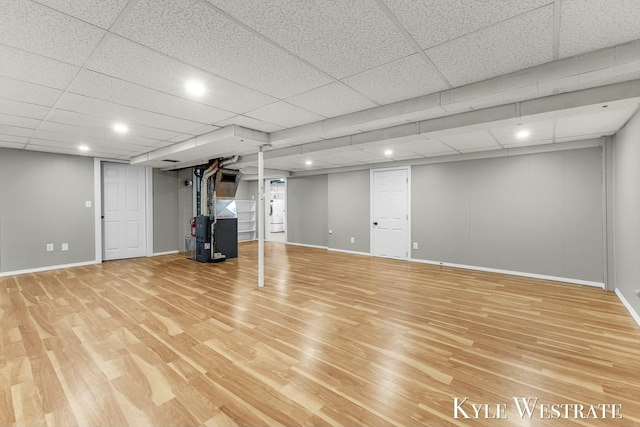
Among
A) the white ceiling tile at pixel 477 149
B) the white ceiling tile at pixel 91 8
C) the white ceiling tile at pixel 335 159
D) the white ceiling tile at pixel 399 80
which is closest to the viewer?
the white ceiling tile at pixel 91 8

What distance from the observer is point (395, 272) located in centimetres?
543

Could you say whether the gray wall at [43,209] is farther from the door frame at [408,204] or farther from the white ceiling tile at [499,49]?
the white ceiling tile at [499,49]

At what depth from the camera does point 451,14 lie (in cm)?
163

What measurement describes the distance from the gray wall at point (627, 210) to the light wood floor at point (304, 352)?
0.37m

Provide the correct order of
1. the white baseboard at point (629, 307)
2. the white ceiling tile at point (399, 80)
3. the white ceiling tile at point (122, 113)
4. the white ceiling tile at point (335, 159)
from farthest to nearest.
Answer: the white ceiling tile at point (335, 159)
the white baseboard at point (629, 307)
the white ceiling tile at point (122, 113)
the white ceiling tile at point (399, 80)

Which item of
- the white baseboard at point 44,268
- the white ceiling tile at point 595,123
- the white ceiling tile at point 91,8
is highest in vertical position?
the white ceiling tile at point 91,8

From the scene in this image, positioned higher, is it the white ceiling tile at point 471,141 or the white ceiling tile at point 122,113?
the white ceiling tile at point 122,113

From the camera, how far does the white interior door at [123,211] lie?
21.4 feet

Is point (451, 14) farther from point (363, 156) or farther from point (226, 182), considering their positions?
point (226, 182)

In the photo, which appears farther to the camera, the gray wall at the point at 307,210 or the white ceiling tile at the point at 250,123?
the gray wall at the point at 307,210

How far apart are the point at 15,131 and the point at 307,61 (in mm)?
4655

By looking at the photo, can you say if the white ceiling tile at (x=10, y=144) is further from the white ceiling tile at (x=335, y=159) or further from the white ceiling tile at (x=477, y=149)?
the white ceiling tile at (x=477, y=149)

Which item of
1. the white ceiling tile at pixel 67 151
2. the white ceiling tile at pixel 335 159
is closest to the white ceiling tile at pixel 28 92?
the white ceiling tile at pixel 67 151

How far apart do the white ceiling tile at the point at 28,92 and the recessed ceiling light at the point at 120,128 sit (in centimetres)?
82
